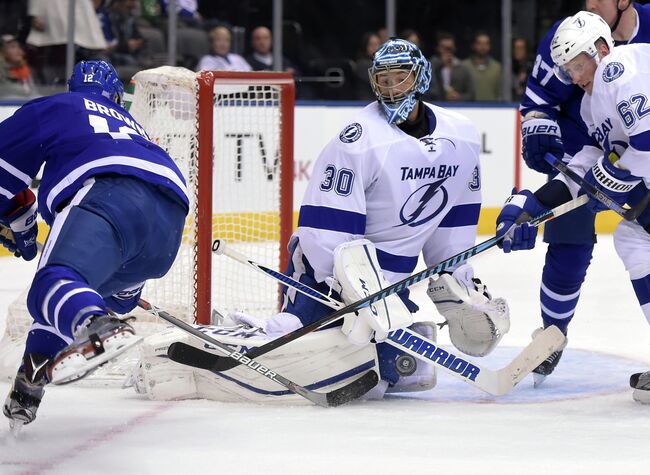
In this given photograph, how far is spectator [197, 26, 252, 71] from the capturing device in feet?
22.3

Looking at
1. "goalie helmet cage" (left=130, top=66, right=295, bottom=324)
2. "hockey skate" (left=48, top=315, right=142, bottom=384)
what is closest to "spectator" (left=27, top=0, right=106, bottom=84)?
"goalie helmet cage" (left=130, top=66, right=295, bottom=324)

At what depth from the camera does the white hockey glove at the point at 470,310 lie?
A: 10.5ft

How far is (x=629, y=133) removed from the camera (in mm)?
2916

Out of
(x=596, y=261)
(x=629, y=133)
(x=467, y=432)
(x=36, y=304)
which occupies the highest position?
(x=629, y=133)

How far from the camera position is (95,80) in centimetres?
279

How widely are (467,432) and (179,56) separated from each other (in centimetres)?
439

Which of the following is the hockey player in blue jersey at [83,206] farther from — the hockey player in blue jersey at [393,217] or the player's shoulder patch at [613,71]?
the player's shoulder patch at [613,71]

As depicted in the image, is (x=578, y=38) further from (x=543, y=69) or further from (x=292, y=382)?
(x=292, y=382)

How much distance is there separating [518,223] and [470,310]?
0.91ft

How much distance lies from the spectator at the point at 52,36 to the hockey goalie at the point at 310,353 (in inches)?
142

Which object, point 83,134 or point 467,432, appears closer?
point 83,134

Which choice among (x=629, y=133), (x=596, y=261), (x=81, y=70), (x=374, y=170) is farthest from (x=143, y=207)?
(x=596, y=261)

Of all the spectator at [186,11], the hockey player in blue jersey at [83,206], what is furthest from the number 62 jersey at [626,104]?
the spectator at [186,11]

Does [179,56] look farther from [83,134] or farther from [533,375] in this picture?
[83,134]
